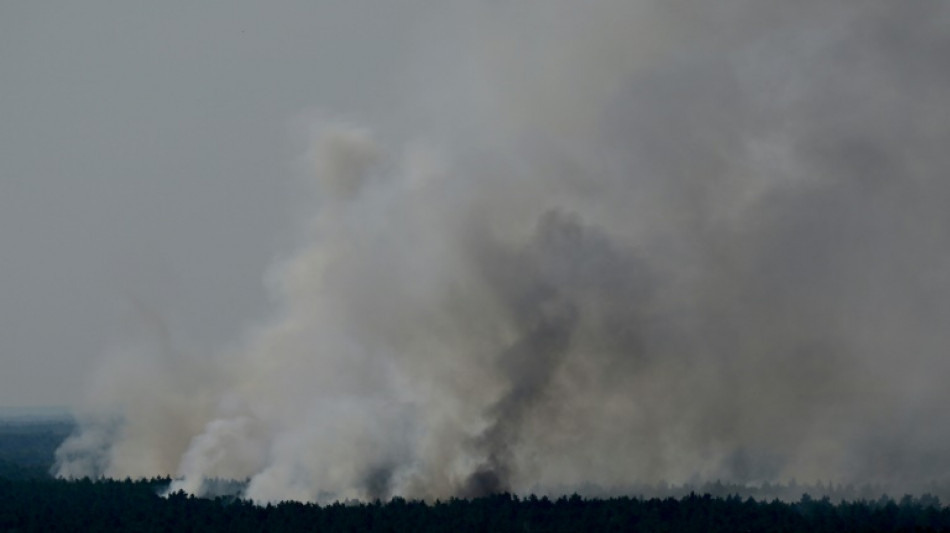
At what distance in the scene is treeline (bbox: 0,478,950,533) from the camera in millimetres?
110312

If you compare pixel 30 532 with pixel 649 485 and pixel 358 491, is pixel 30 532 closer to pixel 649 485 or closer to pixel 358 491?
pixel 358 491

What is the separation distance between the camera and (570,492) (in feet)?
447

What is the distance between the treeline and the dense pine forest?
0.25 feet

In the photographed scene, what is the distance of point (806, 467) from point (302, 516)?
192 feet

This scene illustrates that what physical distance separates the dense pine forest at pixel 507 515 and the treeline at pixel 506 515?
0.08 meters

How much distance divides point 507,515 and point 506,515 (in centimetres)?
21

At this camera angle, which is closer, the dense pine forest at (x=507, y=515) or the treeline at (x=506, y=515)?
the treeline at (x=506, y=515)

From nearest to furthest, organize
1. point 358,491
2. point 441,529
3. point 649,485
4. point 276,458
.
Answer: point 441,529, point 358,491, point 276,458, point 649,485

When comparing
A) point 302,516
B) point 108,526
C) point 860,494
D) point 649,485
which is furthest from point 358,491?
point 860,494

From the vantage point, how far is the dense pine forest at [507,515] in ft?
363

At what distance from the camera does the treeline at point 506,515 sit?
110 metres

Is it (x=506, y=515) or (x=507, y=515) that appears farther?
(x=507, y=515)

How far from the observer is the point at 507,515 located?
114125 mm

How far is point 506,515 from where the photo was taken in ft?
374
